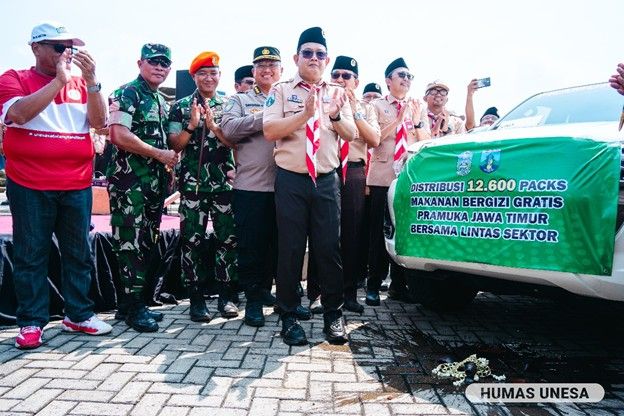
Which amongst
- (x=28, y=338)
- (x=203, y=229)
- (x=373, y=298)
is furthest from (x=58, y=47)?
(x=373, y=298)

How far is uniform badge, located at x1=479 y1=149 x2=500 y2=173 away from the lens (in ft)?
9.00

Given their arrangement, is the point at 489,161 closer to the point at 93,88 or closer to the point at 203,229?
the point at 203,229

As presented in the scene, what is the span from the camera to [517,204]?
2.62 m

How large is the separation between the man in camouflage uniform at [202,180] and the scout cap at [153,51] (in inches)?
12.3

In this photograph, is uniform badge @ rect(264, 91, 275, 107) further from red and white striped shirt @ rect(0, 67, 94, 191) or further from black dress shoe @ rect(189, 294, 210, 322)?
black dress shoe @ rect(189, 294, 210, 322)

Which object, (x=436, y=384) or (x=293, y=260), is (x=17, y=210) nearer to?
(x=293, y=260)

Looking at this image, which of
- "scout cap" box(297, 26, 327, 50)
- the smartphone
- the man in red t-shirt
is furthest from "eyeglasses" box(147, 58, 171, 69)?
the smartphone

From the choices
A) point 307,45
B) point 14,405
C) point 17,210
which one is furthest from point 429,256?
point 17,210

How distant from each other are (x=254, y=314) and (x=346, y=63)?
231 centimetres

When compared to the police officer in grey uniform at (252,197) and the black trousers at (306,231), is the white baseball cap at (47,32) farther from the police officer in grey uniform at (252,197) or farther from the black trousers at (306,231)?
the black trousers at (306,231)

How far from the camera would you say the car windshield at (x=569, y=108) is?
3.23 metres

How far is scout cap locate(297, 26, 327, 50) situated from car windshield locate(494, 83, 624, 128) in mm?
1624

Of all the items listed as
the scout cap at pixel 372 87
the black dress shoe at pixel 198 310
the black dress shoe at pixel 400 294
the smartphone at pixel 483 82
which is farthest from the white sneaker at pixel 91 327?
the scout cap at pixel 372 87

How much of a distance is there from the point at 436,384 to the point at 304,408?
774 millimetres
